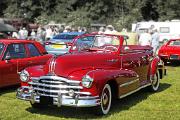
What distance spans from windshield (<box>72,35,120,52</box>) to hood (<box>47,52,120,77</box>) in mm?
525

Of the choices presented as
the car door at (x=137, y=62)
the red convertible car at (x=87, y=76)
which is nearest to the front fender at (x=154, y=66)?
the car door at (x=137, y=62)

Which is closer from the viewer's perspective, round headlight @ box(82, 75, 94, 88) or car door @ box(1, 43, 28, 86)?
round headlight @ box(82, 75, 94, 88)

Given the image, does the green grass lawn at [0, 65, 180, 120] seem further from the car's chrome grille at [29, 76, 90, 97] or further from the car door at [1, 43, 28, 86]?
the car's chrome grille at [29, 76, 90, 97]

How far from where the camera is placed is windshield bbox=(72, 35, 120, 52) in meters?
9.66

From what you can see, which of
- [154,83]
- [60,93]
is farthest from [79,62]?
[154,83]

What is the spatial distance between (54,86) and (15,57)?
3.44 m

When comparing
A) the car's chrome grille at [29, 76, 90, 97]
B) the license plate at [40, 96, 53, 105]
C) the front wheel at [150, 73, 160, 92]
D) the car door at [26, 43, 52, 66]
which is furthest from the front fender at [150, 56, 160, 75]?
the license plate at [40, 96, 53, 105]

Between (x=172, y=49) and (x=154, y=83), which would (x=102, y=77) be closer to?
(x=154, y=83)

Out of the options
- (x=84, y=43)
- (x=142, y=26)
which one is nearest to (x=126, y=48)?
(x=84, y=43)

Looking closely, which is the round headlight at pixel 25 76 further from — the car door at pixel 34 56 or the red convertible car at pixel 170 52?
the red convertible car at pixel 170 52

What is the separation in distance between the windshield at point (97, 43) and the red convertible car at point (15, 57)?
175 centimetres

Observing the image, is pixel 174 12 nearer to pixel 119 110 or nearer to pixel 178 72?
pixel 178 72

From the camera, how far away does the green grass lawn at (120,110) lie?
327 inches

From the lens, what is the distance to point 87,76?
7.83 m
